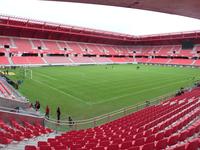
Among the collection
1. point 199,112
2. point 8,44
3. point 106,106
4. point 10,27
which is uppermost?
point 10,27

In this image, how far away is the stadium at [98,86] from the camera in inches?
327

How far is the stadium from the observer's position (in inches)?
327

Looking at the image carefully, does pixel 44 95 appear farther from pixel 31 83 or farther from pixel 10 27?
pixel 10 27

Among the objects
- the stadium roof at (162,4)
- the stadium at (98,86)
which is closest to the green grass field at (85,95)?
the stadium at (98,86)

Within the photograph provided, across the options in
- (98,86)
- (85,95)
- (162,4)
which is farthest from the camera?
(98,86)

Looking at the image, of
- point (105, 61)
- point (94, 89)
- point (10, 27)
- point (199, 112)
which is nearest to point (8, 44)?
point (10, 27)

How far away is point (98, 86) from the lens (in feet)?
95.9

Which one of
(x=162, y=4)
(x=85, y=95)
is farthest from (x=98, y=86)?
(x=162, y=4)

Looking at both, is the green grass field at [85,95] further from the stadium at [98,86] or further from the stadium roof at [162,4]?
the stadium roof at [162,4]

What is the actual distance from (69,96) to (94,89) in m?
4.26

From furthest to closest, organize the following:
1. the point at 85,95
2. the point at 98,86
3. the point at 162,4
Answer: the point at 98,86, the point at 85,95, the point at 162,4

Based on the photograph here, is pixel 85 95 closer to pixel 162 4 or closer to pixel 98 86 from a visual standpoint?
pixel 98 86

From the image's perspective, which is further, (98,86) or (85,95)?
(98,86)

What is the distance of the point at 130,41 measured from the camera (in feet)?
258
